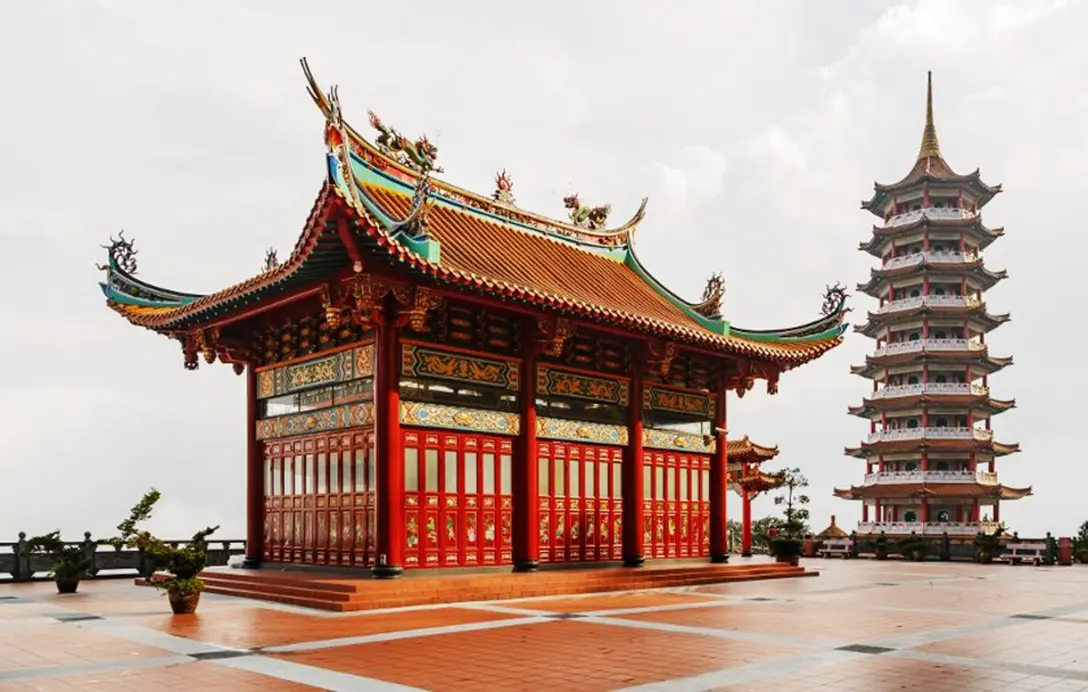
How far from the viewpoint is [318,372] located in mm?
19672

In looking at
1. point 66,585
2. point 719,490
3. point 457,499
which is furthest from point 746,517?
point 66,585

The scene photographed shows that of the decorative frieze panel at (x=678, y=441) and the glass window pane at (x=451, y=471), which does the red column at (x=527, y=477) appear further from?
the decorative frieze panel at (x=678, y=441)

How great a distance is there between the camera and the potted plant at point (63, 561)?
64.1 feet

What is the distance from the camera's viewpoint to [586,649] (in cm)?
1150

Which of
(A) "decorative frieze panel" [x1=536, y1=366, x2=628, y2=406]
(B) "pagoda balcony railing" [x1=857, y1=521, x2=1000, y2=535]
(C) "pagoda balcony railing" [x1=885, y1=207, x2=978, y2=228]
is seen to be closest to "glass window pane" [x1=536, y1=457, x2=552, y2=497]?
(A) "decorative frieze panel" [x1=536, y1=366, x2=628, y2=406]

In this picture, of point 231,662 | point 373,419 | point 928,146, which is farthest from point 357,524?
point 928,146

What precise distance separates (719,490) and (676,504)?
1.68 m

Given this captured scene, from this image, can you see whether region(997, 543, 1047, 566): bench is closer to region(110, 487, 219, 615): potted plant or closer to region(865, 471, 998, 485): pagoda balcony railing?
region(865, 471, 998, 485): pagoda balcony railing

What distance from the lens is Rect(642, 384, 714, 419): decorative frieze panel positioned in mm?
23206

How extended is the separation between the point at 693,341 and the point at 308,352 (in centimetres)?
831

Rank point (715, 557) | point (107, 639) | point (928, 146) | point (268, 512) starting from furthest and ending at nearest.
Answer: point (928, 146), point (715, 557), point (268, 512), point (107, 639)

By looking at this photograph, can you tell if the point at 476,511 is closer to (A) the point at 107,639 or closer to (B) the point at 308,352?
(B) the point at 308,352

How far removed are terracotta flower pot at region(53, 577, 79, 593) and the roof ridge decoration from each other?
9.85 metres

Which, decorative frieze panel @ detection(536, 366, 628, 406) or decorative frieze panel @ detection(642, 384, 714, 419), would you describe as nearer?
decorative frieze panel @ detection(536, 366, 628, 406)
